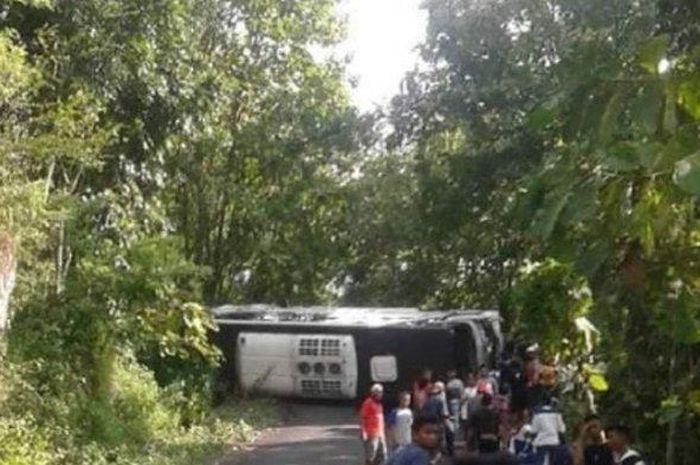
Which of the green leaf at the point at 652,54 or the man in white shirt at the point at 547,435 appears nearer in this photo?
the green leaf at the point at 652,54

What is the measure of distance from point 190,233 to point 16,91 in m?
17.9

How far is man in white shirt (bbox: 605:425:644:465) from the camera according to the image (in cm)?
897

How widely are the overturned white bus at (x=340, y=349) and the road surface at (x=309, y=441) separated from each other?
28.6 inches

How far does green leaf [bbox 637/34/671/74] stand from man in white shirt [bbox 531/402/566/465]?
906cm

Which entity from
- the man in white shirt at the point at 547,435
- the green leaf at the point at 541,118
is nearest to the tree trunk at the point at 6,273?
the man in white shirt at the point at 547,435

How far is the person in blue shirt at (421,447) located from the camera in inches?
331

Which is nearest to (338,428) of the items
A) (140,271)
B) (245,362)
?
(245,362)

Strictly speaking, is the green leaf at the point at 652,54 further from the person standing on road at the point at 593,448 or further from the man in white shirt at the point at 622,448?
the person standing on road at the point at 593,448

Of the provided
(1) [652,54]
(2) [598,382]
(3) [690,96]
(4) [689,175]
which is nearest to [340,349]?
(2) [598,382]

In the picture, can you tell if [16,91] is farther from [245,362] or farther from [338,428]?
[245,362]

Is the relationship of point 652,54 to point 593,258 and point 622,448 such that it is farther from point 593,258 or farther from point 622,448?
point 622,448

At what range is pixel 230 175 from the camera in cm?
3253

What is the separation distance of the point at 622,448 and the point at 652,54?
5.77 m

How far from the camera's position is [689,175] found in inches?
138
